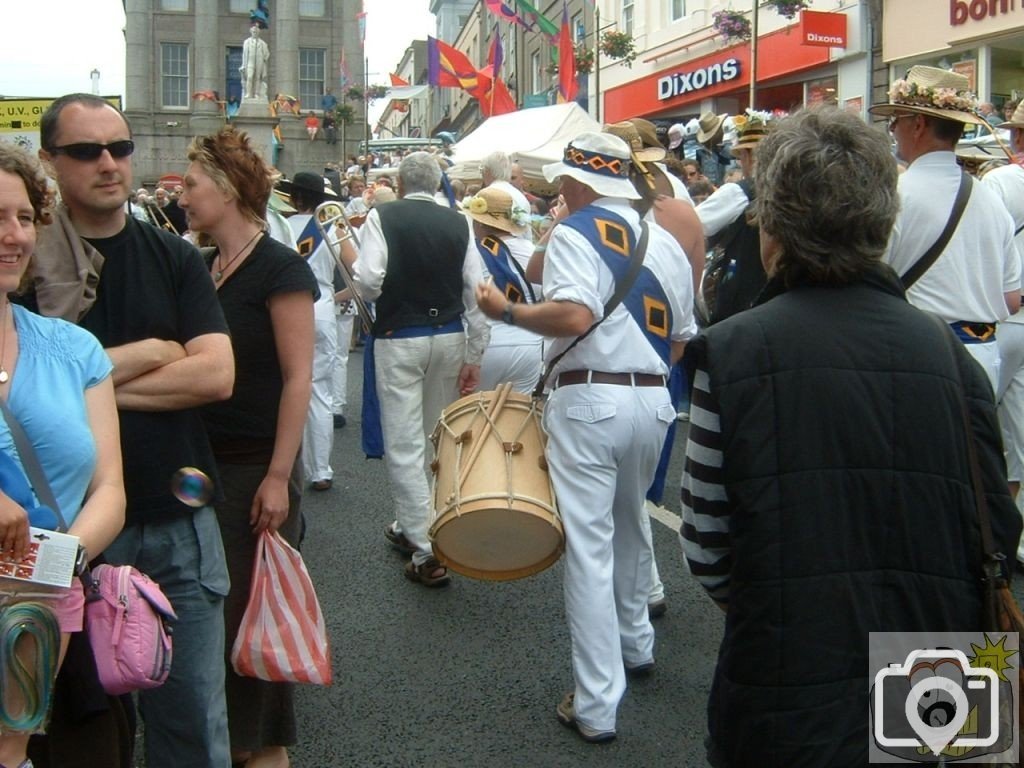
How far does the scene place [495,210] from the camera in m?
6.03

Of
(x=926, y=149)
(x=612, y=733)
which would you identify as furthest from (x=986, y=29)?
(x=612, y=733)

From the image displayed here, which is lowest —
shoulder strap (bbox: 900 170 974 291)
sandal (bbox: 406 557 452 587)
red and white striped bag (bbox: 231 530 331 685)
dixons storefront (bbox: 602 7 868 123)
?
sandal (bbox: 406 557 452 587)

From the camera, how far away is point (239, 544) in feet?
11.3

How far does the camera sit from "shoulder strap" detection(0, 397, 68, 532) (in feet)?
6.98

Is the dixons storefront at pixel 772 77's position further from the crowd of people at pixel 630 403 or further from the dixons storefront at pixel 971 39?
the crowd of people at pixel 630 403

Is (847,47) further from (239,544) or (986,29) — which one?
(239,544)

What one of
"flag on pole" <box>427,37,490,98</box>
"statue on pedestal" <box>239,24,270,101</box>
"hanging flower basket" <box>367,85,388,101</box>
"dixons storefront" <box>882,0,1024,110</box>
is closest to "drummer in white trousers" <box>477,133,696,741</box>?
"dixons storefront" <box>882,0,1024,110</box>

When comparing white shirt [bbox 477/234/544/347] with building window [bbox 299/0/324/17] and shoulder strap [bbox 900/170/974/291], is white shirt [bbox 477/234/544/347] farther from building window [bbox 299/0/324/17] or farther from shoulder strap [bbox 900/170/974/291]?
building window [bbox 299/0/324/17]

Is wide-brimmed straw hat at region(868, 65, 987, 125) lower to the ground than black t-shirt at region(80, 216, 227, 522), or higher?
higher

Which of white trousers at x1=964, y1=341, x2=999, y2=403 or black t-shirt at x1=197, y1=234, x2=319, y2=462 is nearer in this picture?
black t-shirt at x1=197, y1=234, x2=319, y2=462

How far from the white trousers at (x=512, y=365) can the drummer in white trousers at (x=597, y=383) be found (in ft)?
6.57

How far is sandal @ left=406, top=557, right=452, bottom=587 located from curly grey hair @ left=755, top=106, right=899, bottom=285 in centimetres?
371

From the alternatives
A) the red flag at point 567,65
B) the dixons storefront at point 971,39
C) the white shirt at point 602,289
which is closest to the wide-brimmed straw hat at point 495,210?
the white shirt at point 602,289

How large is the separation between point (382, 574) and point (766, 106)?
20.9m
